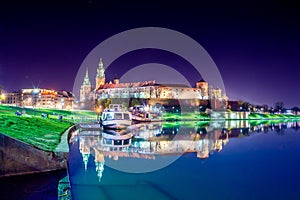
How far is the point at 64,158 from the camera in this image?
8797 millimetres

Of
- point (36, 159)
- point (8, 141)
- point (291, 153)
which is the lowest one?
point (291, 153)

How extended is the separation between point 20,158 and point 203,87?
10968 cm

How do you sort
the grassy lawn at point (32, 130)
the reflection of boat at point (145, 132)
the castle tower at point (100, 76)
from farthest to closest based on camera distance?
1. the castle tower at point (100, 76)
2. the reflection of boat at point (145, 132)
3. the grassy lawn at point (32, 130)

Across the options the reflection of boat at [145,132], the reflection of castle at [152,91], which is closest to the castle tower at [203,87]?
the reflection of castle at [152,91]

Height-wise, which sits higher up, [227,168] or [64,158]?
[64,158]

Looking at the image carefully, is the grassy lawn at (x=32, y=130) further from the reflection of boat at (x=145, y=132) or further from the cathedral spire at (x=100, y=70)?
the cathedral spire at (x=100, y=70)

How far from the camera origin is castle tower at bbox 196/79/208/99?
370ft

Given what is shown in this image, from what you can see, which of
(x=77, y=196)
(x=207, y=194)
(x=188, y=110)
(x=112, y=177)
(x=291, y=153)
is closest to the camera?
(x=77, y=196)

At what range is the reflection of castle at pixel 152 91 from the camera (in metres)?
104

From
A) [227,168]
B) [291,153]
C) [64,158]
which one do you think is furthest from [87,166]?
[291,153]

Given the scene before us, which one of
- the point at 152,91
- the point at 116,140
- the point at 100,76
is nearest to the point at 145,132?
the point at 116,140

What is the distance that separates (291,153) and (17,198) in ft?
42.4

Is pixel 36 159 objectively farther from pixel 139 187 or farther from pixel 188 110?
pixel 188 110

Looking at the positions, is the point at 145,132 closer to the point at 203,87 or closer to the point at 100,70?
the point at 203,87
